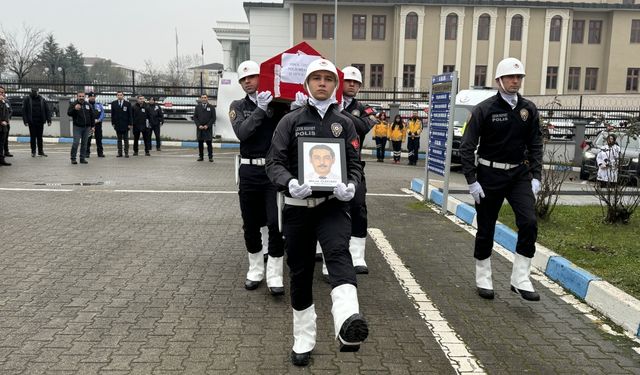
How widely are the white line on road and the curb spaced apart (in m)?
1.51

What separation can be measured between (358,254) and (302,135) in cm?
261

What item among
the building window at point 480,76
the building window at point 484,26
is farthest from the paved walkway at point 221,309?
the building window at point 484,26

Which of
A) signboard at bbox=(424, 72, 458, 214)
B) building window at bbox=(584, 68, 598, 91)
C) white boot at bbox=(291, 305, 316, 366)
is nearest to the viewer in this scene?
white boot at bbox=(291, 305, 316, 366)

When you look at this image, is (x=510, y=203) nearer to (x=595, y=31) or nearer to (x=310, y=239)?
(x=310, y=239)

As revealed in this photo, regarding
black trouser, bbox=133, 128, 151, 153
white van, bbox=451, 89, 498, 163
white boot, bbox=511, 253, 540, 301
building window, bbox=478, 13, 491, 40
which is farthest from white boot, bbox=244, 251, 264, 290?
building window, bbox=478, 13, 491, 40

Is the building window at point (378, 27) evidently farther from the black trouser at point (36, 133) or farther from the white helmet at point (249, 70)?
the white helmet at point (249, 70)

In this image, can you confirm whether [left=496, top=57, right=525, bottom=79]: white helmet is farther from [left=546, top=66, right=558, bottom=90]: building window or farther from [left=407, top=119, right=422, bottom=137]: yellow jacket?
[left=546, top=66, right=558, bottom=90]: building window

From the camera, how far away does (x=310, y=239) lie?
392cm

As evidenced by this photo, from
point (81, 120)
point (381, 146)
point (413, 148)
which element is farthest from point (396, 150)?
point (81, 120)

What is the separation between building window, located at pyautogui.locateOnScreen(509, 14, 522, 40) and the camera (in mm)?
52366

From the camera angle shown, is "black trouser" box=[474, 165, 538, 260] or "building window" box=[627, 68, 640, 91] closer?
"black trouser" box=[474, 165, 538, 260]

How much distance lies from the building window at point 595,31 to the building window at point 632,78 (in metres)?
4.22

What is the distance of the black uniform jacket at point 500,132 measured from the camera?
5.32 metres

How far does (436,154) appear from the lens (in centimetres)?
1028
